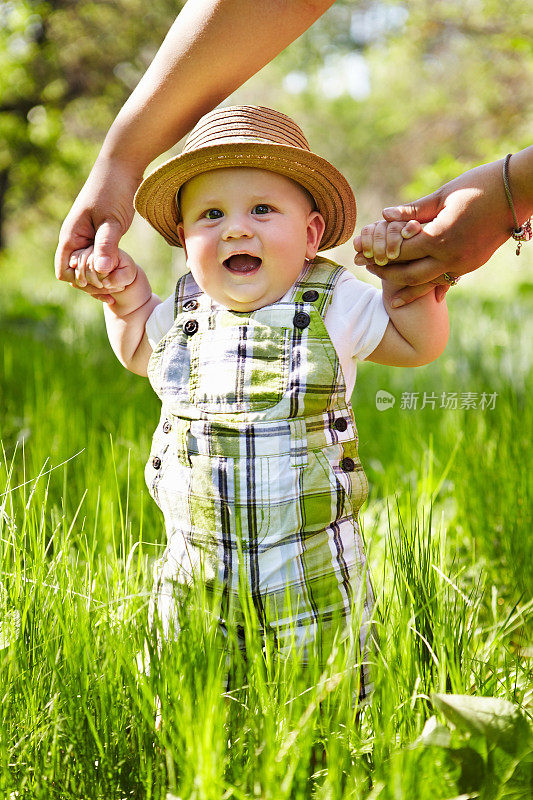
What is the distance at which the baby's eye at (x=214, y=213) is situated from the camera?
1466 millimetres

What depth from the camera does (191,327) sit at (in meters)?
1.52

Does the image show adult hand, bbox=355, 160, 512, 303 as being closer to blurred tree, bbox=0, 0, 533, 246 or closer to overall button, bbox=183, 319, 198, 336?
overall button, bbox=183, 319, 198, 336

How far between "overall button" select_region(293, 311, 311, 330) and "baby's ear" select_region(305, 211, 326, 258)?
0.59 feet

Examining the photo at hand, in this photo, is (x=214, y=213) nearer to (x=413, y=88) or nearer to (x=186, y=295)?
(x=186, y=295)

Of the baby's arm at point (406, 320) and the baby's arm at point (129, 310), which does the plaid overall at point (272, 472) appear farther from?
the baby's arm at point (129, 310)

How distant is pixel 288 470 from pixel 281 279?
1.23ft

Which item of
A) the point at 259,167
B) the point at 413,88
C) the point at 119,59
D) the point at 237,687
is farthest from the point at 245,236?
the point at 413,88

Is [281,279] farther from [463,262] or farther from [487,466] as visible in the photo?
[487,466]

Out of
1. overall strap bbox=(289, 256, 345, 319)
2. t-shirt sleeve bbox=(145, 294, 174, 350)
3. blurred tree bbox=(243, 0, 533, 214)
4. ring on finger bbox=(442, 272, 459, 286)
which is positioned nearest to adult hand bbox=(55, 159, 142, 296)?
t-shirt sleeve bbox=(145, 294, 174, 350)

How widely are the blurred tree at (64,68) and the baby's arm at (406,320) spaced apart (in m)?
6.00

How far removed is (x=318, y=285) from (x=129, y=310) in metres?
0.44

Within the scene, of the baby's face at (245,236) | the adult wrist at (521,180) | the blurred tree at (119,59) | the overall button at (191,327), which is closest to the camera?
the adult wrist at (521,180)

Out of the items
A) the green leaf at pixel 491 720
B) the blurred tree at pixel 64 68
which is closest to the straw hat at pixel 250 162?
the green leaf at pixel 491 720

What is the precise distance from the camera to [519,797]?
1.06 metres
